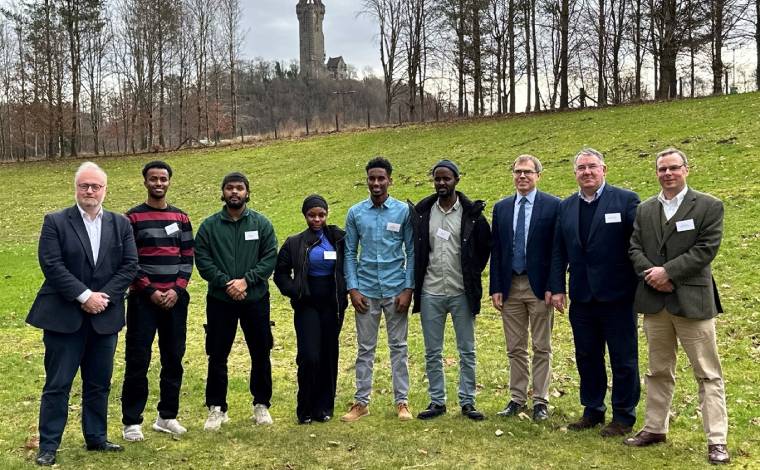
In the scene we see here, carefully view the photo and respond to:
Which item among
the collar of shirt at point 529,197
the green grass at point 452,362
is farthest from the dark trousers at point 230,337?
the collar of shirt at point 529,197

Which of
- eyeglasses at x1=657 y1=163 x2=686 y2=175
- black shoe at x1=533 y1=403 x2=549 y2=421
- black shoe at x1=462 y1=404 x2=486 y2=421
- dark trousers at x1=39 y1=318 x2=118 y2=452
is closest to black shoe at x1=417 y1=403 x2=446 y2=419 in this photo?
black shoe at x1=462 y1=404 x2=486 y2=421

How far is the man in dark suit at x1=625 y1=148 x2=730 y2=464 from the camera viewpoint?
4.90 meters

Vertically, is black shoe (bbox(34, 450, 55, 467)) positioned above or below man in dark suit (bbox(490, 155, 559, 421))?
below

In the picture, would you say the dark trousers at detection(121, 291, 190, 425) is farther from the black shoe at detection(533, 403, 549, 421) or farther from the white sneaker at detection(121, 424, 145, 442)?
the black shoe at detection(533, 403, 549, 421)

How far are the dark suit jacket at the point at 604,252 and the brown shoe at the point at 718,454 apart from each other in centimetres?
131

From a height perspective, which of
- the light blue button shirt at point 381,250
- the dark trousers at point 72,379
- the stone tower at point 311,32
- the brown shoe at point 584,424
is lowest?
the brown shoe at point 584,424

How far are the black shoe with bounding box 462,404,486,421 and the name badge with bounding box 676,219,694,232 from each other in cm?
245

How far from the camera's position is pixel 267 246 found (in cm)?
602

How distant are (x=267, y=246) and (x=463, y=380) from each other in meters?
2.29

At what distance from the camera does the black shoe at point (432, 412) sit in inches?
240

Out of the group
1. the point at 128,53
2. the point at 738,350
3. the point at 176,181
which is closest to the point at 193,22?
the point at 128,53

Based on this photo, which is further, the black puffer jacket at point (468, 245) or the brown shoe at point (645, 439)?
the black puffer jacket at point (468, 245)

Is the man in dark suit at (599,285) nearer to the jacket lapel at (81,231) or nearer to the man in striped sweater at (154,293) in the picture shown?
the man in striped sweater at (154,293)

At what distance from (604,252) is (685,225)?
0.72 meters
